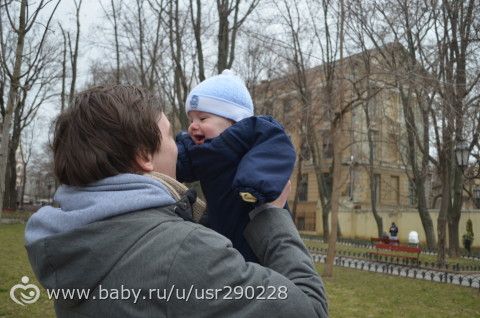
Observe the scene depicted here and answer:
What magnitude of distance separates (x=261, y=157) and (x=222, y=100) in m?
0.65

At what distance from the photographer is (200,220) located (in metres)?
1.57

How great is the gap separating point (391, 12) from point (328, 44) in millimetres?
4197

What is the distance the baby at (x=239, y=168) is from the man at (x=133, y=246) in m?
0.17

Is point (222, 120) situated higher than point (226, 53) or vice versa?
point (226, 53)

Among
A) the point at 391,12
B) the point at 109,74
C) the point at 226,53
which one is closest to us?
the point at 226,53

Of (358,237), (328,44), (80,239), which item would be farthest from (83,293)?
(358,237)

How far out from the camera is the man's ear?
4.21ft

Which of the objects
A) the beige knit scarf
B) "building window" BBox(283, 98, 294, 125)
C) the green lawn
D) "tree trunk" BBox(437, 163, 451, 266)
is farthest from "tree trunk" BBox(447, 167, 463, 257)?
the beige knit scarf

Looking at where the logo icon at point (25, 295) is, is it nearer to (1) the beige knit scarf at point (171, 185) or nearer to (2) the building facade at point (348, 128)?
(1) the beige knit scarf at point (171, 185)

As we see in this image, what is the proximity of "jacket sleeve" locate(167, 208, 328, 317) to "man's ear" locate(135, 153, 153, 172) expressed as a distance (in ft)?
0.84

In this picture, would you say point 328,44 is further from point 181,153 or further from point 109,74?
point 181,153

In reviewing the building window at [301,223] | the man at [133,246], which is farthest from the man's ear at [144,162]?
the building window at [301,223]

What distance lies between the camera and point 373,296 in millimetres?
9516

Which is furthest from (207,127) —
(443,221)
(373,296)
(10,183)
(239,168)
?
(10,183)
